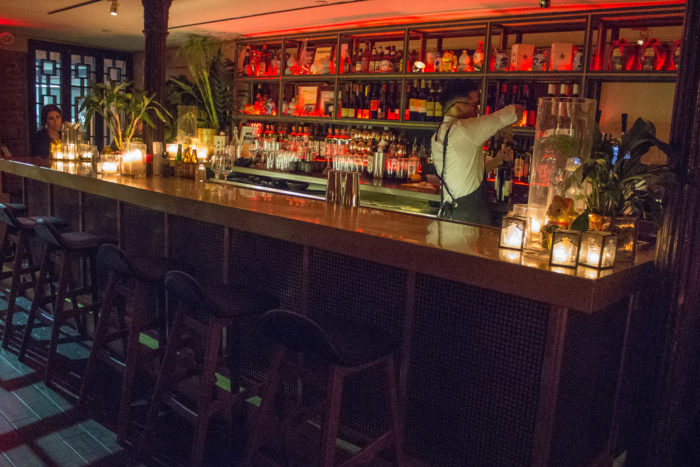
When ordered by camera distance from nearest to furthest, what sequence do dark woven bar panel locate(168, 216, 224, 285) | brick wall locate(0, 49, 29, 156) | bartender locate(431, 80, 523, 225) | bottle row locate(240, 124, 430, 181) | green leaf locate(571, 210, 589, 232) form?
green leaf locate(571, 210, 589, 232) < dark woven bar panel locate(168, 216, 224, 285) < bartender locate(431, 80, 523, 225) < bottle row locate(240, 124, 430, 181) < brick wall locate(0, 49, 29, 156)

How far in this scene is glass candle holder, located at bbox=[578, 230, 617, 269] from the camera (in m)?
1.84

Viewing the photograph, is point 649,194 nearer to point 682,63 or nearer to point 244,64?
point 682,63

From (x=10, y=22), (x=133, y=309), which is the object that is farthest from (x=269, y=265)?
(x=10, y=22)

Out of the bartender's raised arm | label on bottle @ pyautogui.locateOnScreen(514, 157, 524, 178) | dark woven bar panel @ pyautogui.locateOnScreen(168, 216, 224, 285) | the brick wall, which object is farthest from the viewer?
the brick wall

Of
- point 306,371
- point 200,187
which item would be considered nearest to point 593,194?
point 306,371

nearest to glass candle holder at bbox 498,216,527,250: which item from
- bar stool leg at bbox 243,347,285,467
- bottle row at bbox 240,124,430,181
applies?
bar stool leg at bbox 243,347,285,467

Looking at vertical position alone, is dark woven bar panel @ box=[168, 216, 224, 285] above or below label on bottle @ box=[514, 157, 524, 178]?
below

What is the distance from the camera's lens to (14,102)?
8320mm

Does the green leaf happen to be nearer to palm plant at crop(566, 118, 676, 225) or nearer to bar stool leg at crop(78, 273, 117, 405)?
palm plant at crop(566, 118, 676, 225)

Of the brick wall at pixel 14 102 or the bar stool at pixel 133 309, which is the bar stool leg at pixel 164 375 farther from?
the brick wall at pixel 14 102

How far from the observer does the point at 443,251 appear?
2.00m

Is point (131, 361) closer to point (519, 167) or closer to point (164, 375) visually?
point (164, 375)

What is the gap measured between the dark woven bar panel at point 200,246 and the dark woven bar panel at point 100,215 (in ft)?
2.41

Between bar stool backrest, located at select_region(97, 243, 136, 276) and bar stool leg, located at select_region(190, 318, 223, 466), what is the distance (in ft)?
1.96
